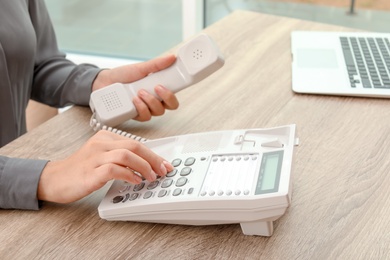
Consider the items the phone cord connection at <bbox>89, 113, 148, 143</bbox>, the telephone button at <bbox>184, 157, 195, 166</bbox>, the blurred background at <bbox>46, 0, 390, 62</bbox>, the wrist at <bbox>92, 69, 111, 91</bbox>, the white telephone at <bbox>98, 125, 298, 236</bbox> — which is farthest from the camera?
the blurred background at <bbox>46, 0, 390, 62</bbox>

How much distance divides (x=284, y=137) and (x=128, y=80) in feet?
1.19

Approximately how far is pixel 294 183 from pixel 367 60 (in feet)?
1.57

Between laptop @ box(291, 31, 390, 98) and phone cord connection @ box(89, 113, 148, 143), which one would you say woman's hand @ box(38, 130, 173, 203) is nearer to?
phone cord connection @ box(89, 113, 148, 143)

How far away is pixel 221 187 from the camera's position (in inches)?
31.7

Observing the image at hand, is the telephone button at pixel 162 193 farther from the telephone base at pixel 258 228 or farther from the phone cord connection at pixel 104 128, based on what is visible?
the phone cord connection at pixel 104 128

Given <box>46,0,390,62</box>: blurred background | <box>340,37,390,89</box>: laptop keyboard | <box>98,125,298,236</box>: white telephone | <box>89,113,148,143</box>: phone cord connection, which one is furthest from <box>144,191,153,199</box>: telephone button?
<box>46,0,390,62</box>: blurred background

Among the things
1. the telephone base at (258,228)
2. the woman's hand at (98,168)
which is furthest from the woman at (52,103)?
the telephone base at (258,228)

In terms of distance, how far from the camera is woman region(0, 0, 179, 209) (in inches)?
33.8

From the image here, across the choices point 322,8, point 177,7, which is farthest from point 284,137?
point 177,7

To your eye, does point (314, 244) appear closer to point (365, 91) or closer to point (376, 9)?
point (365, 91)

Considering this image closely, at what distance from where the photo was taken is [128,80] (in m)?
1.14

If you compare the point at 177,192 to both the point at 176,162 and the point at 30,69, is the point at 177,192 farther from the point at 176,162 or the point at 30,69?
the point at 30,69

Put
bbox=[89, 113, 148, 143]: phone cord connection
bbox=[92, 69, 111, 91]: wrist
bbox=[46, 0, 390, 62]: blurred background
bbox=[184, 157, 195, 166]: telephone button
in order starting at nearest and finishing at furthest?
bbox=[184, 157, 195, 166]: telephone button < bbox=[89, 113, 148, 143]: phone cord connection < bbox=[92, 69, 111, 91]: wrist < bbox=[46, 0, 390, 62]: blurred background

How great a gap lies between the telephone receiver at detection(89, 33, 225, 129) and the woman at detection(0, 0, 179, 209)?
0.01 meters
